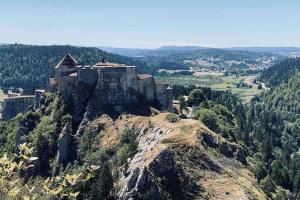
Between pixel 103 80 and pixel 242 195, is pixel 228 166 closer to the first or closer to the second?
pixel 242 195

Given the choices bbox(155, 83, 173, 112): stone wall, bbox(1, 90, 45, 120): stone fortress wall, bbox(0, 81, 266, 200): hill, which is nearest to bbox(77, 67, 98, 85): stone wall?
bbox(0, 81, 266, 200): hill

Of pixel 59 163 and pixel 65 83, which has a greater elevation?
pixel 65 83

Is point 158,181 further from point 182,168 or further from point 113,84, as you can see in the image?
point 113,84

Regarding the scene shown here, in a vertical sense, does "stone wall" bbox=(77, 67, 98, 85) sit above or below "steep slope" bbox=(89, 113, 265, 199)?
above

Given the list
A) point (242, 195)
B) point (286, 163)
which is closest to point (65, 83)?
point (242, 195)

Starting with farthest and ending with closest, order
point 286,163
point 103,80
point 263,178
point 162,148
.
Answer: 1. point 286,163
2. point 103,80
3. point 263,178
4. point 162,148

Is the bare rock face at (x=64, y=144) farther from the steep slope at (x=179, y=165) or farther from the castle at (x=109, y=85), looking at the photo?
the steep slope at (x=179, y=165)

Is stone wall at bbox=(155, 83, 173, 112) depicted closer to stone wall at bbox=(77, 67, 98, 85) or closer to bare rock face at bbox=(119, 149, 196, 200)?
stone wall at bbox=(77, 67, 98, 85)
